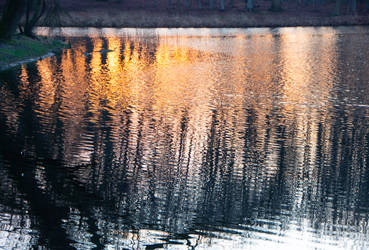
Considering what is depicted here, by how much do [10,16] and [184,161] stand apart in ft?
68.4

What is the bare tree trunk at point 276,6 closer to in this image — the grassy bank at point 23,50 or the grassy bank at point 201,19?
the grassy bank at point 201,19

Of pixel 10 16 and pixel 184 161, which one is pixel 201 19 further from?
pixel 184 161

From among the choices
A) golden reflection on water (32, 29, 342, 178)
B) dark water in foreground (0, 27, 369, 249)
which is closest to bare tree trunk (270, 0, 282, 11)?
golden reflection on water (32, 29, 342, 178)

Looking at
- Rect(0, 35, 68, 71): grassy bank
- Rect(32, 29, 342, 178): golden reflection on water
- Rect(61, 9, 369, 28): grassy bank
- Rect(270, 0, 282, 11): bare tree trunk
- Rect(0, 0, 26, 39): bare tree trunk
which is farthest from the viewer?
Rect(270, 0, 282, 11): bare tree trunk

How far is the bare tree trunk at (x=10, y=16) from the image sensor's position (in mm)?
28234

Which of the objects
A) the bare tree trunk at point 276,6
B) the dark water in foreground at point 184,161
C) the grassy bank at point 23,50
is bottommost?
the dark water in foreground at point 184,161

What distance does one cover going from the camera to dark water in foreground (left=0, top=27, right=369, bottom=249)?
7.49 meters

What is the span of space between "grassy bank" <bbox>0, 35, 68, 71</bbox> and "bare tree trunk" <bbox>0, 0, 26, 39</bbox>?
511 millimetres

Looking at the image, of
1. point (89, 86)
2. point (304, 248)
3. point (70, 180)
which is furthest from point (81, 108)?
point (304, 248)

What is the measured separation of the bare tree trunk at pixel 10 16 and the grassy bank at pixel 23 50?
511 mm

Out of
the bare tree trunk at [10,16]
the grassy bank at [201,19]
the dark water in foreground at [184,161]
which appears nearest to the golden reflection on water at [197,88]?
the dark water in foreground at [184,161]

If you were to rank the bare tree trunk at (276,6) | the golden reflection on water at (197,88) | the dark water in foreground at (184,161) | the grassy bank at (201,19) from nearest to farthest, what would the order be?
the dark water in foreground at (184,161), the golden reflection on water at (197,88), the grassy bank at (201,19), the bare tree trunk at (276,6)

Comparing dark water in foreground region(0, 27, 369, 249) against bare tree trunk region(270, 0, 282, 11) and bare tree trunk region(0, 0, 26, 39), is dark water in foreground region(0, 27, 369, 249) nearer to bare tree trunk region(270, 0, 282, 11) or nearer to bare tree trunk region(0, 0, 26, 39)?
bare tree trunk region(0, 0, 26, 39)

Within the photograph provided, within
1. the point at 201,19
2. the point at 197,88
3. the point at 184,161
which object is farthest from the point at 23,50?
the point at 201,19
